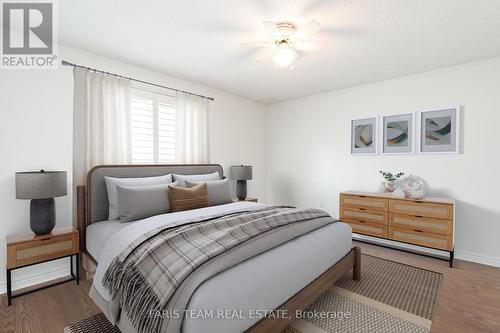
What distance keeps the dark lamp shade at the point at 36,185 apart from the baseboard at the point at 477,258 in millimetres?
4751

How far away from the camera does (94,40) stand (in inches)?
101

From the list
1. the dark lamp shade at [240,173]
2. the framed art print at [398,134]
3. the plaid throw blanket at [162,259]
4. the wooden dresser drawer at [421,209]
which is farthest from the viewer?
the dark lamp shade at [240,173]

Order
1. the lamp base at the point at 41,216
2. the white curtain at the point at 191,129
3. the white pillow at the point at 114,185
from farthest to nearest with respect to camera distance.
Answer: the white curtain at the point at 191,129 → the white pillow at the point at 114,185 → the lamp base at the point at 41,216

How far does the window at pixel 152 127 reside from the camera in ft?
10.7

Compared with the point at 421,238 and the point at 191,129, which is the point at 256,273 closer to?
the point at 421,238

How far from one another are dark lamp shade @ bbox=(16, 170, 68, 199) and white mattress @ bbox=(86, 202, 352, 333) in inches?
21.9

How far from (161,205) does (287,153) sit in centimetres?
299

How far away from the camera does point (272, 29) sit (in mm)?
2148

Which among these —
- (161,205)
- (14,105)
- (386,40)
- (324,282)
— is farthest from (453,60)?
(14,105)

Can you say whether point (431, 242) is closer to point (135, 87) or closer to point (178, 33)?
point (178, 33)

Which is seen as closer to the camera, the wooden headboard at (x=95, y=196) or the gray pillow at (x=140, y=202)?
the gray pillow at (x=140, y=202)

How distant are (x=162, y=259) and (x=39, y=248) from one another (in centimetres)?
158

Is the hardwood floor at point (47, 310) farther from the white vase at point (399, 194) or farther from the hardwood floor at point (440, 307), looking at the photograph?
the white vase at point (399, 194)

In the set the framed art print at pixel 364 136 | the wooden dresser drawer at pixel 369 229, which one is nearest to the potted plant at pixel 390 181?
the framed art print at pixel 364 136
